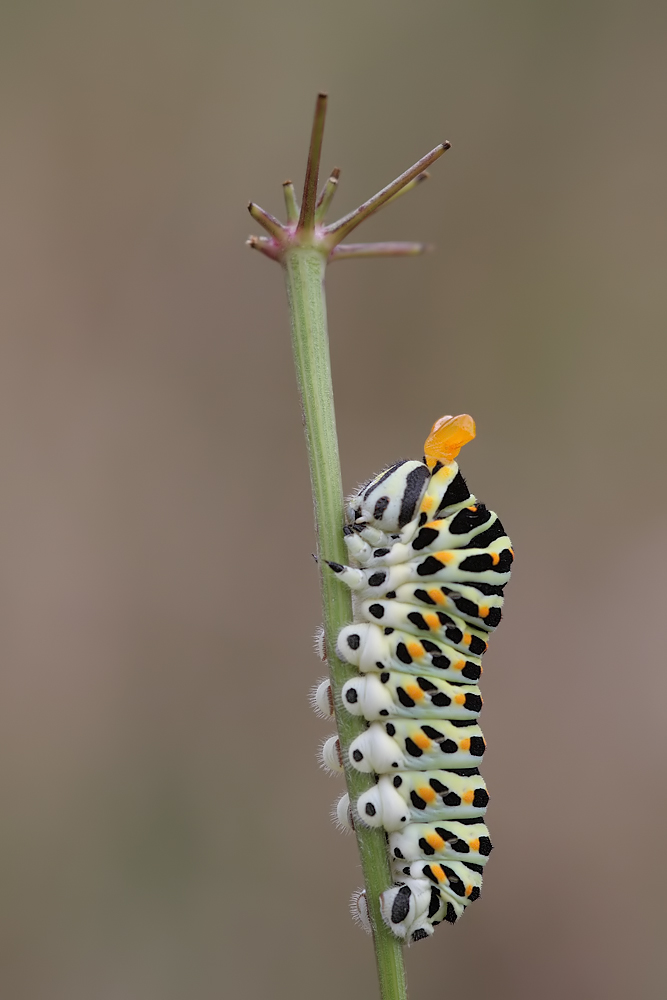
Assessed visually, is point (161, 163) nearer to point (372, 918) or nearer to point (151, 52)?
point (151, 52)

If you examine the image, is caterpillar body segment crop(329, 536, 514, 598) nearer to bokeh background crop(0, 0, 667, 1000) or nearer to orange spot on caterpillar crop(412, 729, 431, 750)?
orange spot on caterpillar crop(412, 729, 431, 750)

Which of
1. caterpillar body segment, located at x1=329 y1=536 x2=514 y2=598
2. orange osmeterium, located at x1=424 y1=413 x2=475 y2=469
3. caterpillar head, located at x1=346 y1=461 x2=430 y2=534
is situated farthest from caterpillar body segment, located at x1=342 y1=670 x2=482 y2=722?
orange osmeterium, located at x1=424 y1=413 x2=475 y2=469

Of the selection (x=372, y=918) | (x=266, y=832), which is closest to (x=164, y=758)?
(x=266, y=832)

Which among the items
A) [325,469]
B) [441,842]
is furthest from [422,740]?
[325,469]

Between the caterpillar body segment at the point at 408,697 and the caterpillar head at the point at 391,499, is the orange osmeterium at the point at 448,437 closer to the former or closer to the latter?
the caterpillar head at the point at 391,499

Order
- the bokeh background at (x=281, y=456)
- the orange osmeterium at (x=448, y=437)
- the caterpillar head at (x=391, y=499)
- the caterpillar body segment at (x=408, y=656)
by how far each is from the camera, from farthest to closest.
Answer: the bokeh background at (x=281, y=456) → the caterpillar head at (x=391, y=499) → the orange osmeterium at (x=448, y=437) → the caterpillar body segment at (x=408, y=656)

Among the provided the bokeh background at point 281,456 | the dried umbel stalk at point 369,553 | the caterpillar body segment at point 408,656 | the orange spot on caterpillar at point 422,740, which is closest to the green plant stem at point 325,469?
the dried umbel stalk at point 369,553

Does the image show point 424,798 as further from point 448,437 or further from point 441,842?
point 448,437
